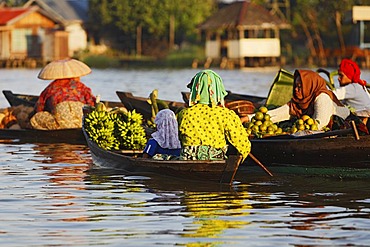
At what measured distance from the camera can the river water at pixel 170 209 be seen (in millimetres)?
7488

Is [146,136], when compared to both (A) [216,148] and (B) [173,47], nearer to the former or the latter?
(A) [216,148]

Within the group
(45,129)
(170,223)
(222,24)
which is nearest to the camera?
(170,223)

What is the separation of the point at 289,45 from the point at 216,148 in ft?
154

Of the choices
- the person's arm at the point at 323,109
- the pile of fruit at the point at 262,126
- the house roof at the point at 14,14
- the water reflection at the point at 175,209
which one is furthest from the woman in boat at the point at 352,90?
the house roof at the point at 14,14

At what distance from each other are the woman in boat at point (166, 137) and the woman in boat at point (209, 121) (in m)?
0.45

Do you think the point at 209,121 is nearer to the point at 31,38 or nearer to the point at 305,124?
the point at 305,124

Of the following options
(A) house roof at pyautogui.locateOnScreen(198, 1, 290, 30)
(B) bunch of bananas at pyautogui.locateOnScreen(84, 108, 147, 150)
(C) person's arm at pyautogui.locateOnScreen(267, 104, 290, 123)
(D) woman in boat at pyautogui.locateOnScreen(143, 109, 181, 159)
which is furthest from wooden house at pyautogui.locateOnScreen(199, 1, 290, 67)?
(D) woman in boat at pyautogui.locateOnScreen(143, 109, 181, 159)

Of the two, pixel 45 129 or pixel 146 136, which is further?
pixel 45 129

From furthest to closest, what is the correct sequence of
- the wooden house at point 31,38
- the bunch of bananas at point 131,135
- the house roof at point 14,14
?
the wooden house at point 31,38 < the house roof at point 14,14 < the bunch of bananas at point 131,135

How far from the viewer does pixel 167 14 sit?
58062 millimetres

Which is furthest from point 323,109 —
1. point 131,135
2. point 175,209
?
point 175,209

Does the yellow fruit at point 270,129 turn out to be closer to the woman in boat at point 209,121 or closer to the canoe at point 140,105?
the woman in boat at point 209,121

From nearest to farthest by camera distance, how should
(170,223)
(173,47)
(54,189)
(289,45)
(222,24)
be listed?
(170,223) < (54,189) < (222,24) < (289,45) < (173,47)

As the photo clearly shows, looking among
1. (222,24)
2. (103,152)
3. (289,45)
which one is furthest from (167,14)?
(103,152)
